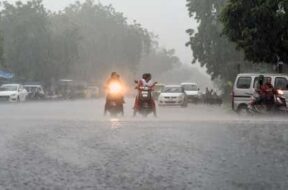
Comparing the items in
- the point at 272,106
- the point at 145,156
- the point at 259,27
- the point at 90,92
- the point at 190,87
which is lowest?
the point at 90,92

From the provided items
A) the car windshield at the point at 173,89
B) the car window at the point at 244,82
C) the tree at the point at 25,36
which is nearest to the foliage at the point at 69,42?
the tree at the point at 25,36

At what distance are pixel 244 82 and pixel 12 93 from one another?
27.2 meters

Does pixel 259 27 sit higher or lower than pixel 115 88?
higher

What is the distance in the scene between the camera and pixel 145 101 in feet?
77.5

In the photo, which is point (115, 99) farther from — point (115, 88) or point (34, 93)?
point (34, 93)

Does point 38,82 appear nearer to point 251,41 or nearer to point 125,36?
point 125,36

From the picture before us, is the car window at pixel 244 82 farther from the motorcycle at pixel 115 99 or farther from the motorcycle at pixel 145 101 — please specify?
the motorcycle at pixel 115 99

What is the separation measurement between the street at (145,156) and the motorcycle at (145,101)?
17.1 feet

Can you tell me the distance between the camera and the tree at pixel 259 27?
111 ft

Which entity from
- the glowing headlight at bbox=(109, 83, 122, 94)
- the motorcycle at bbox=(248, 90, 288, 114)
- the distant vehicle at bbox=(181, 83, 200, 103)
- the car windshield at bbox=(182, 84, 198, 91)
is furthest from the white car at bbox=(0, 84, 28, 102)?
the motorcycle at bbox=(248, 90, 288, 114)

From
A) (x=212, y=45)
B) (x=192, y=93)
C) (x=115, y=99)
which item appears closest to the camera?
(x=115, y=99)

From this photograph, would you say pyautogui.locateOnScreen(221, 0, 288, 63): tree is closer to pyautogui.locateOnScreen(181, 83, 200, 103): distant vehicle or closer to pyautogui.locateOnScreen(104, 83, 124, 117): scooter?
pyautogui.locateOnScreen(104, 83, 124, 117): scooter

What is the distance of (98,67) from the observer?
109m

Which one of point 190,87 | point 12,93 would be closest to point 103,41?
point 190,87
